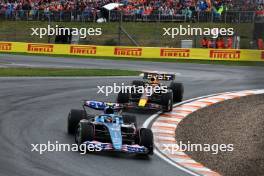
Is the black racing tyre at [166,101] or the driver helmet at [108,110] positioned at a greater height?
the driver helmet at [108,110]

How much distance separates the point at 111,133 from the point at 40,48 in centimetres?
2457

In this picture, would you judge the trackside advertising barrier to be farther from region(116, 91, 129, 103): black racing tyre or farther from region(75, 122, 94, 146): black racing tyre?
region(75, 122, 94, 146): black racing tyre

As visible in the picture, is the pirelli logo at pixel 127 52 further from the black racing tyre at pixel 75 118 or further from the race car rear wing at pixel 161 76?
the black racing tyre at pixel 75 118

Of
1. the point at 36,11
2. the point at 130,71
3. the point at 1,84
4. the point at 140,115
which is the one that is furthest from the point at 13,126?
the point at 36,11

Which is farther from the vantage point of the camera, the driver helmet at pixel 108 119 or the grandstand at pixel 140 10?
the grandstand at pixel 140 10

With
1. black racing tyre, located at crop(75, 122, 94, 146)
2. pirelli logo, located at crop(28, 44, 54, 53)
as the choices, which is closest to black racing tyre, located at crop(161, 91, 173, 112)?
black racing tyre, located at crop(75, 122, 94, 146)

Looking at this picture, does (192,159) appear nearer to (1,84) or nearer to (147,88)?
(147,88)

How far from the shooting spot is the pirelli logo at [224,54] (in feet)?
113

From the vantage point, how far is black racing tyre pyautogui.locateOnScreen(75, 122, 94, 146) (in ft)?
45.5

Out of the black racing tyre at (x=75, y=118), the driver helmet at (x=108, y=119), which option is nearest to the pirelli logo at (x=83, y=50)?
the black racing tyre at (x=75, y=118)

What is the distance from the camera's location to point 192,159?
46.4 feet

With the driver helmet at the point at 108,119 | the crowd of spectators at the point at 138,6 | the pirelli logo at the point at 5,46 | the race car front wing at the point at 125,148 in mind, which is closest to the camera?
the race car front wing at the point at 125,148

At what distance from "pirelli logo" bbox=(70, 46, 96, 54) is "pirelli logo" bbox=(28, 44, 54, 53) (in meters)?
1.41

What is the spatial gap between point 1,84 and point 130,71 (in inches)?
303
